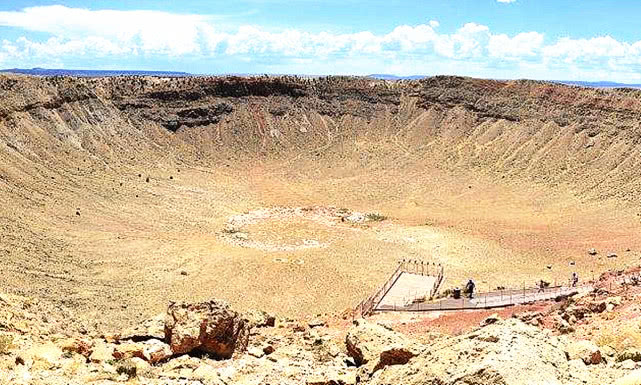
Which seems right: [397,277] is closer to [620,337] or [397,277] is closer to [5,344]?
[620,337]

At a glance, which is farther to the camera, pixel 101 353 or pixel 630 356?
pixel 101 353

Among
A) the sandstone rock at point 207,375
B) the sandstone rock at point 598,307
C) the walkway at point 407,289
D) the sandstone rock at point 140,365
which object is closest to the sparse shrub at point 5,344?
the sandstone rock at point 140,365

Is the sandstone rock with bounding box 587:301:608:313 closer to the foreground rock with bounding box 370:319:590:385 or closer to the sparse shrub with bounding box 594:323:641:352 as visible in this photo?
the sparse shrub with bounding box 594:323:641:352

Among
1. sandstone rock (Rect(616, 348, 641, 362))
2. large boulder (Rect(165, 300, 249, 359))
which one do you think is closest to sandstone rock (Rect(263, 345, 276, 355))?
large boulder (Rect(165, 300, 249, 359))

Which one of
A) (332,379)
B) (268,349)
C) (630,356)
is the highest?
(630,356)

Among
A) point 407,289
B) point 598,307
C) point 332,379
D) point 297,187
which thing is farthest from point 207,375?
point 297,187

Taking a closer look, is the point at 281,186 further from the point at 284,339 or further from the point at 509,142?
the point at 284,339
